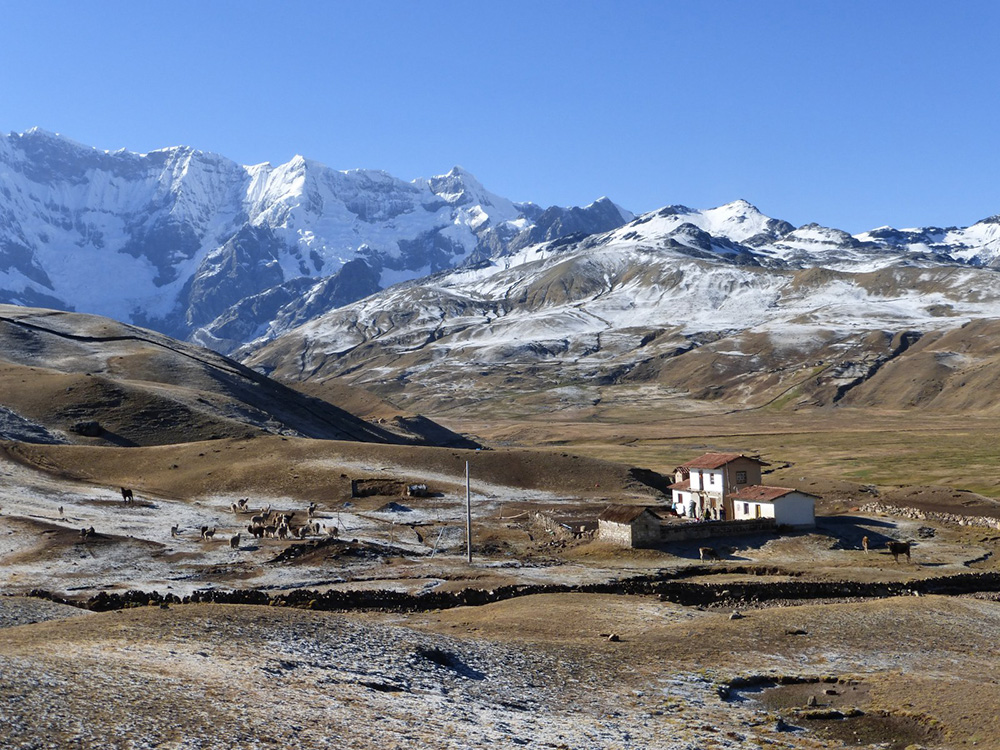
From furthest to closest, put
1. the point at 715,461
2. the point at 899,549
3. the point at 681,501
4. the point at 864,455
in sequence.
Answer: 1. the point at 864,455
2. the point at 681,501
3. the point at 715,461
4. the point at 899,549

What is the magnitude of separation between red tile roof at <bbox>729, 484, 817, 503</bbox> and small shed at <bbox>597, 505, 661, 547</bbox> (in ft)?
37.9

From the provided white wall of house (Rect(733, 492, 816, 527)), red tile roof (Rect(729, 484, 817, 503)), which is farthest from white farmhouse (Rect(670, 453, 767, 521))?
white wall of house (Rect(733, 492, 816, 527))

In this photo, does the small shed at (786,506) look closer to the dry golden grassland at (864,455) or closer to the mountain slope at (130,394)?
the dry golden grassland at (864,455)

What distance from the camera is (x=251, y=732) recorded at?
940 inches

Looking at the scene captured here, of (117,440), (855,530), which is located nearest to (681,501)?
(855,530)

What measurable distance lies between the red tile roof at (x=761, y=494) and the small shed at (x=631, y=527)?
11545mm

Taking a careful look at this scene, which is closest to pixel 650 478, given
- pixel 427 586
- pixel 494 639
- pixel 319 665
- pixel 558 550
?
pixel 558 550

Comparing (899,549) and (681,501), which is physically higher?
(681,501)

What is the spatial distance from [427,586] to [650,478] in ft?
188

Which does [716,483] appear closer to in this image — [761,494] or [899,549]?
[761,494]

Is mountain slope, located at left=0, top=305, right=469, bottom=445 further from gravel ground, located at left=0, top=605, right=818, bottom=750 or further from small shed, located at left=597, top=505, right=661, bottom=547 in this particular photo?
gravel ground, located at left=0, top=605, right=818, bottom=750

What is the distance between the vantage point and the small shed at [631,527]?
72875mm

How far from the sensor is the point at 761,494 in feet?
270

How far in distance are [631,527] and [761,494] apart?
1522 centimetres
